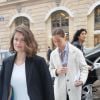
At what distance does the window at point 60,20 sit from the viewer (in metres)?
28.0

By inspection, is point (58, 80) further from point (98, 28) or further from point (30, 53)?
point (98, 28)

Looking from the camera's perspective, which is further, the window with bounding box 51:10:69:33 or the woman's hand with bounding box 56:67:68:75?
the window with bounding box 51:10:69:33

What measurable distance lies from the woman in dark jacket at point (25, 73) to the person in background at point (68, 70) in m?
1.22

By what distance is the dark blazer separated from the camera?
9.91ft

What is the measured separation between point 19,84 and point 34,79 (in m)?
0.15

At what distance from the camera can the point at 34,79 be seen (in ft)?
10.0

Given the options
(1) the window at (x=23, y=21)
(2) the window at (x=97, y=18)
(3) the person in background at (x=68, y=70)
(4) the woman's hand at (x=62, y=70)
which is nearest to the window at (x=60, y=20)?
(2) the window at (x=97, y=18)

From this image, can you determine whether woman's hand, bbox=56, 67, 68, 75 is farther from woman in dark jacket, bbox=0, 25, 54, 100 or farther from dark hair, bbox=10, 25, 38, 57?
dark hair, bbox=10, 25, 38, 57

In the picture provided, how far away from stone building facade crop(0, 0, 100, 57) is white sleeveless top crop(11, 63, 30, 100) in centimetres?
2044

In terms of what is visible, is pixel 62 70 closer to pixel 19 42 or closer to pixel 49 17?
pixel 19 42

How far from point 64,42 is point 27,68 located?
1407mm

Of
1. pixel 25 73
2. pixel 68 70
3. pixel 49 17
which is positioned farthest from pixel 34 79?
pixel 49 17

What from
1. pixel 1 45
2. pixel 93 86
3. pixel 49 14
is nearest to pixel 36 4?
pixel 49 14

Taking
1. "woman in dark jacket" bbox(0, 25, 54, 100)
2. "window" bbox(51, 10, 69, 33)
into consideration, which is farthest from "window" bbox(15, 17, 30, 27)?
"woman in dark jacket" bbox(0, 25, 54, 100)
